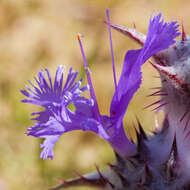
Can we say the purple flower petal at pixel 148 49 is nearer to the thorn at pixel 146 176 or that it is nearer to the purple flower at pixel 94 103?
the purple flower at pixel 94 103

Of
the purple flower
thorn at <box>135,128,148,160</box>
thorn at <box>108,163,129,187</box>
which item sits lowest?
thorn at <box>108,163,129,187</box>

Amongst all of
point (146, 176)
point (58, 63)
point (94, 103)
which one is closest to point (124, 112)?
point (94, 103)

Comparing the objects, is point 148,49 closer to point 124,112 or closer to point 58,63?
point 124,112

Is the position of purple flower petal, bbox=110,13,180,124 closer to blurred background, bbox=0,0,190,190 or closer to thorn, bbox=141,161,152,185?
thorn, bbox=141,161,152,185

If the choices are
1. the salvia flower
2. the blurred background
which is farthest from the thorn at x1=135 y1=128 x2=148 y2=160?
the blurred background

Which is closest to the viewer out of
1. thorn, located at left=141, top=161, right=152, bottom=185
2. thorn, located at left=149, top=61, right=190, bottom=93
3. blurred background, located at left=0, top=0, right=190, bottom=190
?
thorn, located at left=149, top=61, right=190, bottom=93

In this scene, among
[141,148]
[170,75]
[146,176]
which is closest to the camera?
[170,75]

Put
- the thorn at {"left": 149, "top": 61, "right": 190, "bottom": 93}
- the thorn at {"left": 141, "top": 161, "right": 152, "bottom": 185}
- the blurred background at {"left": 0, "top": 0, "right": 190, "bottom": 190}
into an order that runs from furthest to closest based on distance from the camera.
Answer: the blurred background at {"left": 0, "top": 0, "right": 190, "bottom": 190} < the thorn at {"left": 141, "top": 161, "right": 152, "bottom": 185} < the thorn at {"left": 149, "top": 61, "right": 190, "bottom": 93}

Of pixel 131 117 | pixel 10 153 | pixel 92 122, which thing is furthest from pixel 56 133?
pixel 131 117
